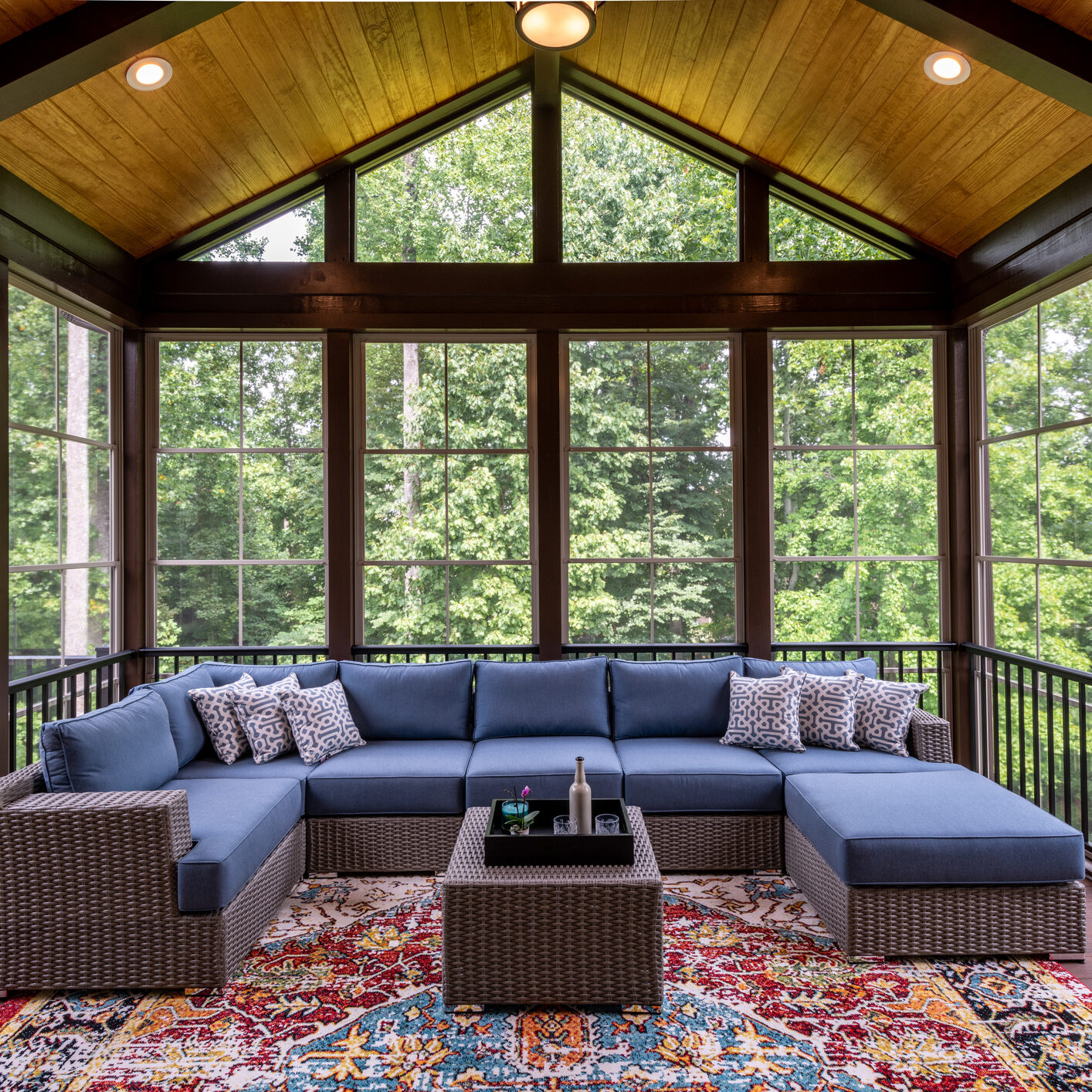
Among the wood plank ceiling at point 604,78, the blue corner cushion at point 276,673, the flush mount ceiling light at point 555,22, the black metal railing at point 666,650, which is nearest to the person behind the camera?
the flush mount ceiling light at point 555,22

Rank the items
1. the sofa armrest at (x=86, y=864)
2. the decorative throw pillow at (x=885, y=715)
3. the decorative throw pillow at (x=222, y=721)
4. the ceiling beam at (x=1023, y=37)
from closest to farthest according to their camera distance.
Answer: the sofa armrest at (x=86, y=864) → the ceiling beam at (x=1023, y=37) → the decorative throw pillow at (x=222, y=721) → the decorative throw pillow at (x=885, y=715)

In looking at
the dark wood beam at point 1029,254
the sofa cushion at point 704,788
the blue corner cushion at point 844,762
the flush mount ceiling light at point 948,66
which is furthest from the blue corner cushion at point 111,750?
the dark wood beam at point 1029,254

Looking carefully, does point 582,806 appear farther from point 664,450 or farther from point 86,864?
point 664,450

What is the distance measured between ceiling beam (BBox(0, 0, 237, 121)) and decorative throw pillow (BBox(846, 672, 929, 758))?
4.05 metres

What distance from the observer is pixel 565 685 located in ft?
12.9

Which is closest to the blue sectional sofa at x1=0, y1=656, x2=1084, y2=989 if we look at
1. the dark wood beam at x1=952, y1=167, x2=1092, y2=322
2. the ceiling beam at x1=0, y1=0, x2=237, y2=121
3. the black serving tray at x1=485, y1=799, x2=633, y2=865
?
the black serving tray at x1=485, y1=799, x2=633, y2=865

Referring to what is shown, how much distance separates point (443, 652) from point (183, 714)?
144 centimetres

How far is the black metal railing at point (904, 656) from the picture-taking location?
14.2 feet

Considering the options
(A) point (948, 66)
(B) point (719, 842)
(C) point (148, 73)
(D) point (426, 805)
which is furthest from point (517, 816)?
(A) point (948, 66)

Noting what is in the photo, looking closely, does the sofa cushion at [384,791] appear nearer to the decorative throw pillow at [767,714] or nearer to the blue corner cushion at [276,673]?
the blue corner cushion at [276,673]

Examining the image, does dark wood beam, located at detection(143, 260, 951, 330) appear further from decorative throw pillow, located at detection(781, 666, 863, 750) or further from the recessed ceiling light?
decorative throw pillow, located at detection(781, 666, 863, 750)

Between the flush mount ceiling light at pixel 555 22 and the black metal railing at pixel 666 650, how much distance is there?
295 cm

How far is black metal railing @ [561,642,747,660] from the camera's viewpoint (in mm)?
4383

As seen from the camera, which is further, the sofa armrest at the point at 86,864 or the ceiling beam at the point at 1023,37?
the ceiling beam at the point at 1023,37
